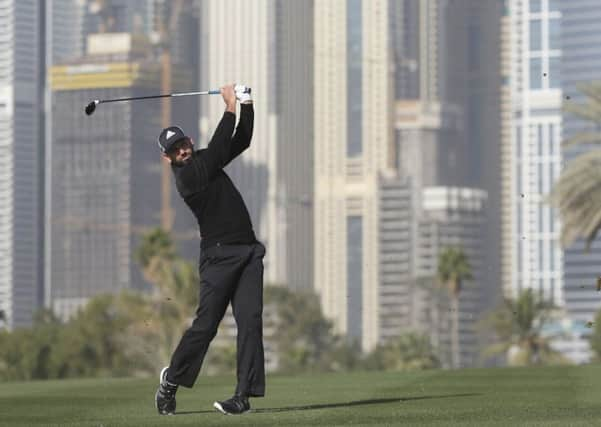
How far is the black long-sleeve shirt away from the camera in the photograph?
14.2 metres

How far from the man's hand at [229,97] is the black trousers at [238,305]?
1015mm

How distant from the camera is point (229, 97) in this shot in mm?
14297

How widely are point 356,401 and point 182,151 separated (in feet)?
8.98

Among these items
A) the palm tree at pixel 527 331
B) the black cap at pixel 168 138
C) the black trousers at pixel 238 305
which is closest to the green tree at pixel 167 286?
the palm tree at pixel 527 331

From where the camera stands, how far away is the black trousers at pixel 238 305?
14219 mm

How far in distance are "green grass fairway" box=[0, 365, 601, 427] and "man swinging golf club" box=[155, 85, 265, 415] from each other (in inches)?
15.7

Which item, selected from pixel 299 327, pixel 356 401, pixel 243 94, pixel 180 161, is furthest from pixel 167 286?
pixel 243 94

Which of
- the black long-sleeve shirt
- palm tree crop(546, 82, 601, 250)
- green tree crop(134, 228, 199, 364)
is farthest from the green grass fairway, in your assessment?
green tree crop(134, 228, 199, 364)

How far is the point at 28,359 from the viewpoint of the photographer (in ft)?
393

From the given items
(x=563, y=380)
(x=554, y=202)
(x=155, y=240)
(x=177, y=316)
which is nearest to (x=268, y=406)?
(x=563, y=380)

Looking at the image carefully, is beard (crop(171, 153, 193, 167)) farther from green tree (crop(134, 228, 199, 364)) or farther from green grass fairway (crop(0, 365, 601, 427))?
green tree (crop(134, 228, 199, 364))

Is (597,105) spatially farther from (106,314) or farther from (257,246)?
(106,314)

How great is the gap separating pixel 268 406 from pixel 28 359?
106m

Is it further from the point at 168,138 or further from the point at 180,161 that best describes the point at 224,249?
the point at 168,138
